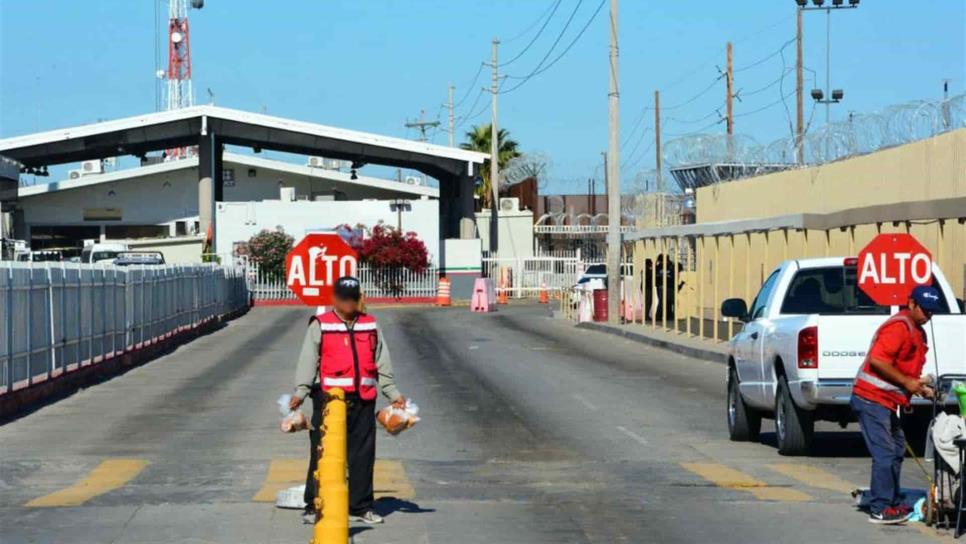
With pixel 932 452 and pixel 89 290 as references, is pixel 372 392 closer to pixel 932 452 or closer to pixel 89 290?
pixel 932 452

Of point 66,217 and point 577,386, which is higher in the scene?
point 66,217

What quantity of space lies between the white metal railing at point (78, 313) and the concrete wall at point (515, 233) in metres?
37.7

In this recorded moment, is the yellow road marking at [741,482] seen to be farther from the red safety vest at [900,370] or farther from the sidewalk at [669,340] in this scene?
the sidewalk at [669,340]

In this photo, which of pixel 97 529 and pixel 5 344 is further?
pixel 5 344

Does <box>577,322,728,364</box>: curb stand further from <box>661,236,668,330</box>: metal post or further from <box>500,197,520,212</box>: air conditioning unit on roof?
<box>500,197,520,212</box>: air conditioning unit on roof

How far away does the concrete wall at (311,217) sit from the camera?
68.1 metres

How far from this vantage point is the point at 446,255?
69.8 m

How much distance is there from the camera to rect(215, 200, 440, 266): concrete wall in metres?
68.1

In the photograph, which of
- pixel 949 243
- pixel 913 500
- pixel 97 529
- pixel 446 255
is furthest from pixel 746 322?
pixel 446 255

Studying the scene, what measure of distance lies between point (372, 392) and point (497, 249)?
66755mm

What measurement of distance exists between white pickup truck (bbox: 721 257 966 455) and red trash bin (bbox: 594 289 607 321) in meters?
30.3

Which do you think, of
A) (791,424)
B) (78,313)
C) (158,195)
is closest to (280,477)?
(791,424)

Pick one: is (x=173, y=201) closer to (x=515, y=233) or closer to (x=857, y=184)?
(x=515, y=233)

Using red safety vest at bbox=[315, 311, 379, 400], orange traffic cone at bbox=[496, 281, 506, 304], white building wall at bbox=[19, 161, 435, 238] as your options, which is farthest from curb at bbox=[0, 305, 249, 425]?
white building wall at bbox=[19, 161, 435, 238]
